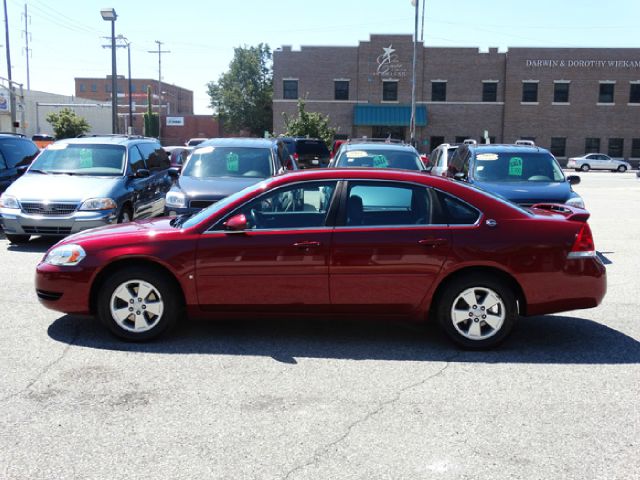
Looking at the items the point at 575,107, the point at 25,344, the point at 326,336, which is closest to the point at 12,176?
the point at 25,344

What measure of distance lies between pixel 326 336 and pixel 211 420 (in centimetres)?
201

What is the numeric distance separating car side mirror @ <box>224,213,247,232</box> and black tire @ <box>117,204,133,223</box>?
5752mm

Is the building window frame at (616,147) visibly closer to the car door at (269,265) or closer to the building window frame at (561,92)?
the building window frame at (561,92)

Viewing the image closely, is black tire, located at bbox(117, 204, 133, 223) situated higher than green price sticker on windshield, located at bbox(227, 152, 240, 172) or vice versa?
green price sticker on windshield, located at bbox(227, 152, 240, 172)

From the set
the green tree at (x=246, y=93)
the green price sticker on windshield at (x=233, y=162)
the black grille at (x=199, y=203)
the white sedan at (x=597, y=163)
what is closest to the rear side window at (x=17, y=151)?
the green price sticker on windshield at (x=233, y=162)

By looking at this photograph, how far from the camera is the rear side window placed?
541 inches

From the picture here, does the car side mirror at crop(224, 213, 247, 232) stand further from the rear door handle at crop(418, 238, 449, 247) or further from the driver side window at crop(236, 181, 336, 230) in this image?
the rear door handle at crop(418, 238, 449, 247)

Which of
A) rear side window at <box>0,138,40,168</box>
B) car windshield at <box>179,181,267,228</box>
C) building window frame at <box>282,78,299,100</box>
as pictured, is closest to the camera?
car windshield at <box>179,181,267,228</box>

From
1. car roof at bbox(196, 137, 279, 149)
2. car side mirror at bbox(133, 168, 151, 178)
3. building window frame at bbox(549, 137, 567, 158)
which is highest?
building window frame at bbox(549, 137, 567, 158)

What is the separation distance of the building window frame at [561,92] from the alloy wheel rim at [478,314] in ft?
167

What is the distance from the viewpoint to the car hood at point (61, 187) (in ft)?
34.1

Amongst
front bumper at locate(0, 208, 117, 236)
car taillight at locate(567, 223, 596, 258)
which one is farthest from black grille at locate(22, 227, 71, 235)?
car taillight at locate(567, 223, 596, 258)

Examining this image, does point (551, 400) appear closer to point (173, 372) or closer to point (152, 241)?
point (173, 372)

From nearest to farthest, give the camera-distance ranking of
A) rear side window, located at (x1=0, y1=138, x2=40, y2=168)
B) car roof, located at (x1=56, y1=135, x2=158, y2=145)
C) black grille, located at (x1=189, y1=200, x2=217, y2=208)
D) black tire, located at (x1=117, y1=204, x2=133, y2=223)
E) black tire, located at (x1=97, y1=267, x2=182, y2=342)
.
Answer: black tire, located at (x1=97, y1=267, x2=182, y2=342) < black grille, located at (x1=189, y1=200, x2=217, y2=208) < black tire, located at (x1=117, y1=204, x2=133, y2=223) < car roof, located at (x1=56, y1=135, x2=158, y2=145) < rear side window, located at (x1=0, y1=138, x2=40, y2=168)
